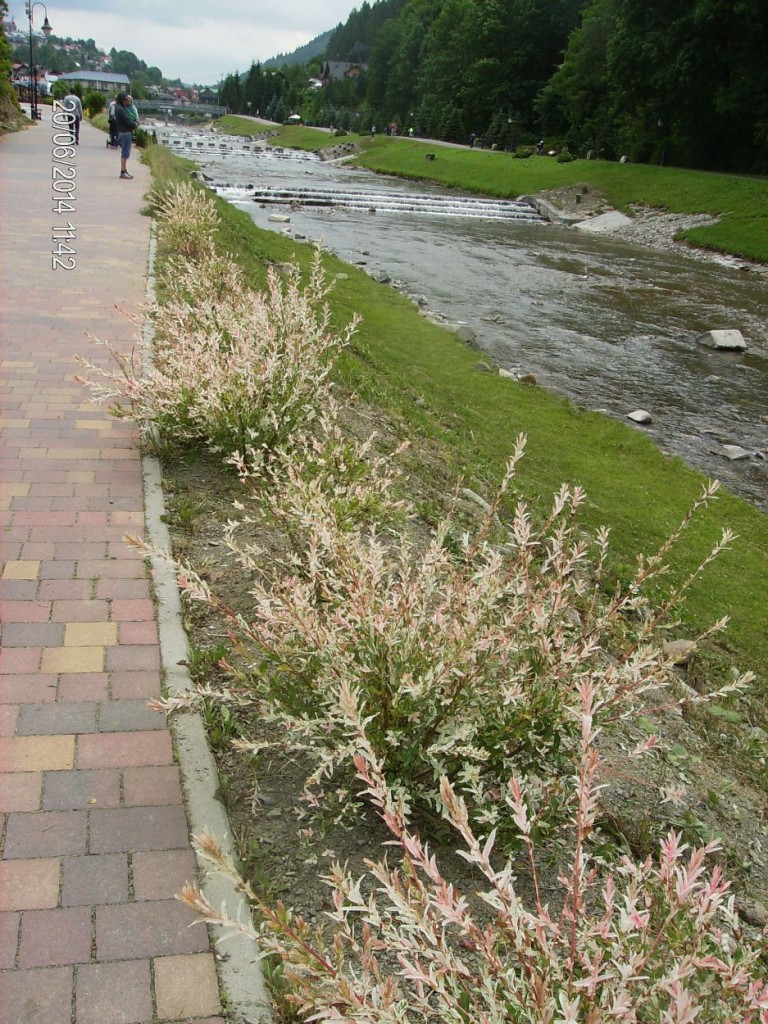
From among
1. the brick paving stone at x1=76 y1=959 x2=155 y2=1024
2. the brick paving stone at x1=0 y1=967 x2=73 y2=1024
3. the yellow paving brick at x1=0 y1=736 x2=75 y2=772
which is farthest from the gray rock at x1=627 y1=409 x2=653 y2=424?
the brick paving stone at x1=0 y1=967 x2=73 y2=1024

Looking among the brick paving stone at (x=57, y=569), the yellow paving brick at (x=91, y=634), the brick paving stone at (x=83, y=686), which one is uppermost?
the brick paving stone at (x=57, y=569)

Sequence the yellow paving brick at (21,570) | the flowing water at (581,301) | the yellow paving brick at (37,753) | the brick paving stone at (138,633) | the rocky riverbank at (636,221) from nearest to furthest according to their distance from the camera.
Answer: the yellow paving brick at (37,753), the brick paving stone at (138,633), the yellow paving brick at (21,570), the flowing water at (581,301), the rocky riverbank at (636,221)

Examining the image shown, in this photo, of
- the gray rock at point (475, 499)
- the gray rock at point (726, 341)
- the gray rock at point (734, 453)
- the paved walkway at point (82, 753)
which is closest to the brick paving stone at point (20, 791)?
the paved walkway at point (82, 753)

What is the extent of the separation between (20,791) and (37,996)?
0.83 m

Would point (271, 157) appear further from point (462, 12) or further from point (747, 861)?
point (747, 861)

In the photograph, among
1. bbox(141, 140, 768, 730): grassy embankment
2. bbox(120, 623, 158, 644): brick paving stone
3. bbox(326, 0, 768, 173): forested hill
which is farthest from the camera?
bbox(326, 0, 768, 173): forested hill

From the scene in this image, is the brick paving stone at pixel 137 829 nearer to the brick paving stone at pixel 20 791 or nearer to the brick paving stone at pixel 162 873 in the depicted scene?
the brick paving stone at pixel 162 873

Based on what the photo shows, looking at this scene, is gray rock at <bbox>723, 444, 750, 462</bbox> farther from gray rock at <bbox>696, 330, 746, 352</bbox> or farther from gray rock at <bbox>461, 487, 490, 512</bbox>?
gray rock at <bbox>696, 330, 746, 352</bbox>

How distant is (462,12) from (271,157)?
2733 cm

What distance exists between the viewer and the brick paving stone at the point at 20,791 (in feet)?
9.37

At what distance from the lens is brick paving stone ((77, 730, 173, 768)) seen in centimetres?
311

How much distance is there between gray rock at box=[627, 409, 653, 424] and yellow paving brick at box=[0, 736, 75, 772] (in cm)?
968

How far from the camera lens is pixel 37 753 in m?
3.09

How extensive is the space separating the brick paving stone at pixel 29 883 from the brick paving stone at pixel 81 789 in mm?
250
